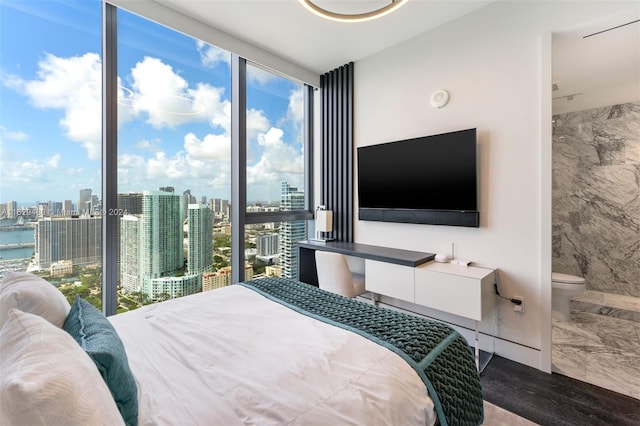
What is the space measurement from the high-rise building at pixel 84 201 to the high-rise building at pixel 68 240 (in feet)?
0.19

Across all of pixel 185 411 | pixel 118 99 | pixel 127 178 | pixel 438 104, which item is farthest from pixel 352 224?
pixel 185 411

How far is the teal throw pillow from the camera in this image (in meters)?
0.81

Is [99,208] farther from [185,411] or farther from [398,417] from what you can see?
[398,417]

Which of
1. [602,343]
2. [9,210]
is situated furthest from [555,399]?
[9,210]

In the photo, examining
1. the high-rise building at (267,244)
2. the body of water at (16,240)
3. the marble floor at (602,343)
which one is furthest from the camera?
the high-rise building at (267,244)

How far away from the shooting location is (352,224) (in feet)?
11.8

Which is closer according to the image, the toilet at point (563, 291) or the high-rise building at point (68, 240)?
the high-rise building at point (68, 240)

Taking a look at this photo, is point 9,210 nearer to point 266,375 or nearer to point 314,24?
point 266,375

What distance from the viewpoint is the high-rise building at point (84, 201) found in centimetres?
232

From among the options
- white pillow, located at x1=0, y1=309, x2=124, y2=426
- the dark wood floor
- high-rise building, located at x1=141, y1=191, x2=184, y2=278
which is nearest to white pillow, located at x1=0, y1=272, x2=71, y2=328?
white pillow, located at x1=0, y1=309, x2=124, y2=426

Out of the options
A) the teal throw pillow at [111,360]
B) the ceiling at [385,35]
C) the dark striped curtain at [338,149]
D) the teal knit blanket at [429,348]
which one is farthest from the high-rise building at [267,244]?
the teal throw pillow at [111,360]

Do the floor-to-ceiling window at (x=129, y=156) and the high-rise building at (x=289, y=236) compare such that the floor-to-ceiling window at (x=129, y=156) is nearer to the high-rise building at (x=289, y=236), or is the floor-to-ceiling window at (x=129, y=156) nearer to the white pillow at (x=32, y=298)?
the high-rise building at (x=289, y=236)

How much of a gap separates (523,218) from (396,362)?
1.90m

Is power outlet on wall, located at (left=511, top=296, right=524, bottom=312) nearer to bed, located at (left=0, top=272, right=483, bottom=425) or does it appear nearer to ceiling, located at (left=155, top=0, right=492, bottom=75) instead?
bed, located at (left=0, top=272, right=483, bottom=425)
